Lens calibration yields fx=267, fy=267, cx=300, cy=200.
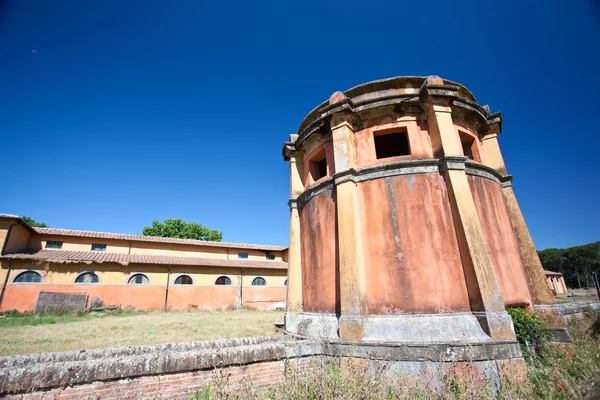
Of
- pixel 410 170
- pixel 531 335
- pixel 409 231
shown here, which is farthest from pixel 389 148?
pixel 531 335

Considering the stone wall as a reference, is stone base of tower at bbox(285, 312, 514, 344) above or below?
above

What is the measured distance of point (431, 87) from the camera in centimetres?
707

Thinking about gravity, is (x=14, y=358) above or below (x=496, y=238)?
below

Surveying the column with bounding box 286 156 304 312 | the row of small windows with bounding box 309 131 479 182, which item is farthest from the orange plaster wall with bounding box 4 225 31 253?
the row of small windows with bounding box 309 131 479 182

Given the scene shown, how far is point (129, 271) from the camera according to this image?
21688 mm

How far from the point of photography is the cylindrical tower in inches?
228

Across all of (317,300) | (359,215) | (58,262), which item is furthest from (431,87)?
(58,262)

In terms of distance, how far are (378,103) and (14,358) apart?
30.7 feet

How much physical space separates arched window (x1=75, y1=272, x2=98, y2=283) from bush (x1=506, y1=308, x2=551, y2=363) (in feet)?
83.3

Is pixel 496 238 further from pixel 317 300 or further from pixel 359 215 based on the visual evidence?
pixel 317 300

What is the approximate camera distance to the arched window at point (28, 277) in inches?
736

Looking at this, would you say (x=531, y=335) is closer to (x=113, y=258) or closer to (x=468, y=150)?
(x=468, y=150)

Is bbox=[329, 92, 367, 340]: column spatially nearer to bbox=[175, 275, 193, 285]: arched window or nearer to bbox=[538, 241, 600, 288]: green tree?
bbox=[175, 275, 193, 285]: arched window

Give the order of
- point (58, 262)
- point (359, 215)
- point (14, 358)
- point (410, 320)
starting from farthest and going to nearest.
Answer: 1. point (58, 262)
2. point (359, 215)
3. point (410, 320)
4. point (14, 358)
